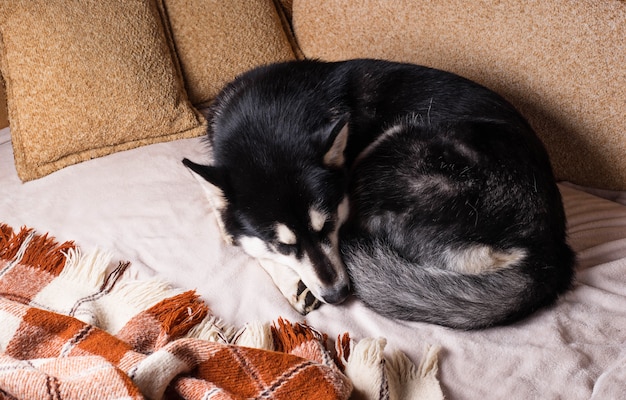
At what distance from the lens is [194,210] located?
2.15 metres

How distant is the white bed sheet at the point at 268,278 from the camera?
5.08 feet

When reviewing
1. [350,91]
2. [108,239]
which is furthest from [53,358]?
[350,91]

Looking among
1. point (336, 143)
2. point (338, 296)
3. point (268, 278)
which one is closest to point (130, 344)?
point (268, 278)

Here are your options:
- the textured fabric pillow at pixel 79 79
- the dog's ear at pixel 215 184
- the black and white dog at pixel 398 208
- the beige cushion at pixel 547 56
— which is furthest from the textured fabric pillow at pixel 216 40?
the dog's ear at pixel 215 184

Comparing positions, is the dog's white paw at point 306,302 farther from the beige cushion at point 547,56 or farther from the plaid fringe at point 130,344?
the beige cushion at point 547,56

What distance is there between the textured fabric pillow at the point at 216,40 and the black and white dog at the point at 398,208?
676 millimetres

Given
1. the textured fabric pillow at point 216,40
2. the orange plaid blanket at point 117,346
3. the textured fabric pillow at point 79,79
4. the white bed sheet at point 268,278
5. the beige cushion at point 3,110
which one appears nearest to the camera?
the orange plaid blanket at point 117,346

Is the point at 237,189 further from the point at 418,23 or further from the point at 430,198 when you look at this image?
the point at 418,23

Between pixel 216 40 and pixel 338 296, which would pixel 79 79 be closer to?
pixel 216 40

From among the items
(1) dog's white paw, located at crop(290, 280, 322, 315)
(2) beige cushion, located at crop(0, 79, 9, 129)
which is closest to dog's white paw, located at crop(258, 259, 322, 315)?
(1) dog's white paw, located at crop(290, 280, 322, 315)

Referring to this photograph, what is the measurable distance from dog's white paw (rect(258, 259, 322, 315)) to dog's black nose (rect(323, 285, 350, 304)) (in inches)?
2.3

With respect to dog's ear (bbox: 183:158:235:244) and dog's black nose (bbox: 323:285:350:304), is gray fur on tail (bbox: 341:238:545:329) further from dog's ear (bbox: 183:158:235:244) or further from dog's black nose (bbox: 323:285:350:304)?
dog's ear (bbox: 183:158:235:244)

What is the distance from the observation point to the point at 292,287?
1.81 metres

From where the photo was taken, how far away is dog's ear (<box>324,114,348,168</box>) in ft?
5.59
